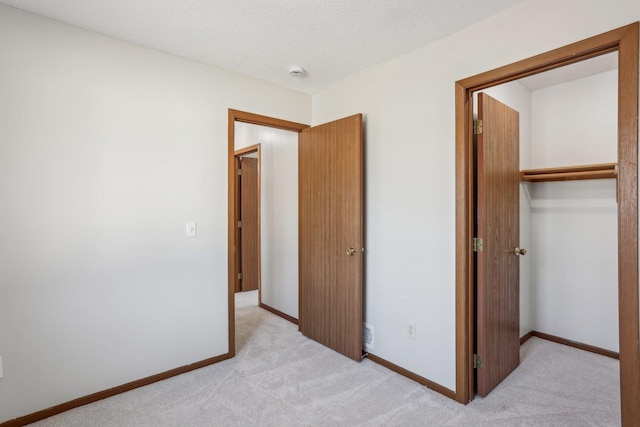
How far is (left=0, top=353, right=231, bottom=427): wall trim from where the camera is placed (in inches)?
73.2

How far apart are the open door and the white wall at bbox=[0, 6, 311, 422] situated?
1935 mm

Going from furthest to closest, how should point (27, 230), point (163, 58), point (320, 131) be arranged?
point (320, 131) < point (163, 58) < point (27, 230)

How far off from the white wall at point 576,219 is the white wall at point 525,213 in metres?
0.07

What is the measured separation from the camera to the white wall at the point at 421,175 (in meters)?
1.87

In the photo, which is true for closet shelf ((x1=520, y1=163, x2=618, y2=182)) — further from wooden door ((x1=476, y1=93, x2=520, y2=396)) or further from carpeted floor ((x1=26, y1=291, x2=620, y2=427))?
carpeted floor ((x1=26, y1=291, x2=620, y2=427))

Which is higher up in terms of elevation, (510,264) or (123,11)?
(123,11)

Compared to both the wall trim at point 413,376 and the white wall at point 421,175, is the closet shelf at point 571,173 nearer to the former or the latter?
the white wall at point 421,175

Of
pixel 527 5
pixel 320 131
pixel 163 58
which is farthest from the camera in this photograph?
pixel 320 131

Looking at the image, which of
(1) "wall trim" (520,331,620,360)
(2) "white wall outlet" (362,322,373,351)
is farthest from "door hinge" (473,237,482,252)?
(1) "wall trim" (520,331,620,360)

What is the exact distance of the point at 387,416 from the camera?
1.91m

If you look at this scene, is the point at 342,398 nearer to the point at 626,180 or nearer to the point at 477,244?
the point at 477,244

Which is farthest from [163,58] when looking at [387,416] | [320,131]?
[387,416]

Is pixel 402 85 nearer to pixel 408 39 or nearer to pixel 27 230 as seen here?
pixel 408 39

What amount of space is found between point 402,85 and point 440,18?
54cm
